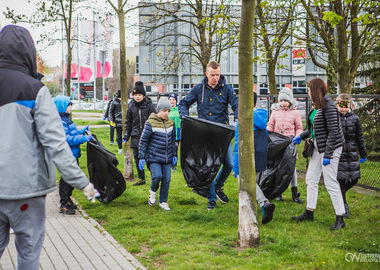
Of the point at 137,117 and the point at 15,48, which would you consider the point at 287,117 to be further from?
the point at 15,48

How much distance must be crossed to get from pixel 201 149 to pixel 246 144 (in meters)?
1.81

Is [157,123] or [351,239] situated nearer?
[351,239]

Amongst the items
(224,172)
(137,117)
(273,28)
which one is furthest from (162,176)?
(273,28)

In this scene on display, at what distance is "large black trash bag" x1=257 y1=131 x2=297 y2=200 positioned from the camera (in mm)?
7410

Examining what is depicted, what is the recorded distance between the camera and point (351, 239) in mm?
5402

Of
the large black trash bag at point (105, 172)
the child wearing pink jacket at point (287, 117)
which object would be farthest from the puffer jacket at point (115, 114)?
the child wearing pink jacket at point (287, 117)

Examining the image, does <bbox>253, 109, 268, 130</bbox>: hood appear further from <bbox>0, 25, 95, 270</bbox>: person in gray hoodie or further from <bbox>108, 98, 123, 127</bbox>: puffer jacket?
<bbox>108, 98, 123, 127</bbox>: puffer jacket

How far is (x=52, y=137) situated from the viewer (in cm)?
309

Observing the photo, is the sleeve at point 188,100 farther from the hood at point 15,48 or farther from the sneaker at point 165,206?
the hood at point 15,48

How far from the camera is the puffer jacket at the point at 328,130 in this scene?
19.4 feet

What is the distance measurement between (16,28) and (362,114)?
982cm

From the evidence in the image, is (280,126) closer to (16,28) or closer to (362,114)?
(362,114)

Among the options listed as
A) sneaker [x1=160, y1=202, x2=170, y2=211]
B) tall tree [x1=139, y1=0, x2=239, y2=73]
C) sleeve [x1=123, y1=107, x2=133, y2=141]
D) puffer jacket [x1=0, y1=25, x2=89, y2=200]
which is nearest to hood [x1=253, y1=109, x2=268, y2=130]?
sneaker [x1=160, y1=202, x2=170, y2=211]

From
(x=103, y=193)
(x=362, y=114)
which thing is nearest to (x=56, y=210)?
(x=103, y=193)
